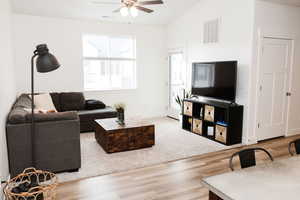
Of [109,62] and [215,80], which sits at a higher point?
[109,62]

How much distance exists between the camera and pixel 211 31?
203 inches

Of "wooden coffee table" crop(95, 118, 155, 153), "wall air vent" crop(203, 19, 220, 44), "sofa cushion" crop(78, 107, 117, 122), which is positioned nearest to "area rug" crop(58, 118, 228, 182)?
"wooden coffee table" crop(95, 118, 155, 153)

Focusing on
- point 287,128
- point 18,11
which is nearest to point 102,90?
point 18,11

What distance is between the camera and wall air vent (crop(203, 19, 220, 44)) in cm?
501

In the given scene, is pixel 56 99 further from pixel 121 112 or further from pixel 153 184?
pixel 153 184

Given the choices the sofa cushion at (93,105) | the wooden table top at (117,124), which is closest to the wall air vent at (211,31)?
the wooden table top at (117,124)

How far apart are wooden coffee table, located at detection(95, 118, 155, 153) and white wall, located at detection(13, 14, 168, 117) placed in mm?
2215

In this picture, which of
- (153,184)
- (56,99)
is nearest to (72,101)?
(56,99)

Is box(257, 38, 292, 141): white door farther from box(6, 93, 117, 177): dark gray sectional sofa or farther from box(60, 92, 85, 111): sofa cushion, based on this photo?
box(60, 92, 85, 111): sofa cushion

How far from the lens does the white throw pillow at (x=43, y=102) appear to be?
498 cm

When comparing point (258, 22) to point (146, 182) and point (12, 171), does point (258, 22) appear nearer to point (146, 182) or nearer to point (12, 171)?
point (146, 182)

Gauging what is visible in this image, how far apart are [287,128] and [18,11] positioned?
6.45 m

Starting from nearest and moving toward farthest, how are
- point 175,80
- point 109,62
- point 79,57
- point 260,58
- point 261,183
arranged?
point 261,183 < point 260,58 < point 79,57 < point 109,62 < point 175,80

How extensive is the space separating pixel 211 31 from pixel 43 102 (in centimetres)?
401
